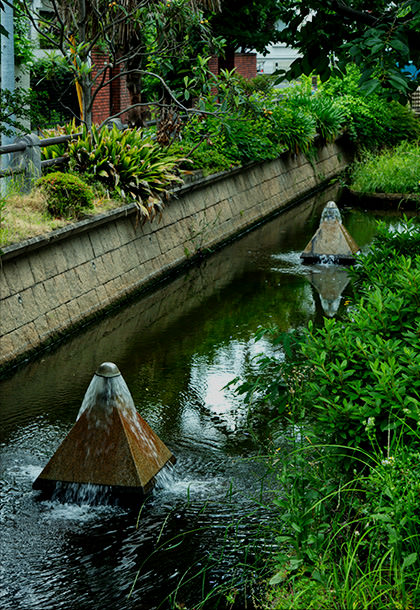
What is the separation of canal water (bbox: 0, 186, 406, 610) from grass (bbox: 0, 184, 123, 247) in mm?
1327

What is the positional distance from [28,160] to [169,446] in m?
5.58

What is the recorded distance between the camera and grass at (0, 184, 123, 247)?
999cm

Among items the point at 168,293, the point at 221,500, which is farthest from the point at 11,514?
the point at 168,293

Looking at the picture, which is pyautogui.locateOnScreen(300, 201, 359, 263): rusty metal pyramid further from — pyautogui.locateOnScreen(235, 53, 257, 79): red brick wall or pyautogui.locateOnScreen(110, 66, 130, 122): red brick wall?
pyautogui.locateOnScreen(235, 53, 257, 79): red brick wall

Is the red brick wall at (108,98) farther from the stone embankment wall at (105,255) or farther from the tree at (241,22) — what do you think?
the stone embankment wall at (105,255)

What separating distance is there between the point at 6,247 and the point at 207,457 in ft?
12.3

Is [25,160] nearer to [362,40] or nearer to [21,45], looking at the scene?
[362,40]

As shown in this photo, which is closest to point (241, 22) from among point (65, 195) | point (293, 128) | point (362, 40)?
point (293, 128)

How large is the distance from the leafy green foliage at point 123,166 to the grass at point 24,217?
945mm

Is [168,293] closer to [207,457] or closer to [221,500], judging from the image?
[207,457]

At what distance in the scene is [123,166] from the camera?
13.0 m

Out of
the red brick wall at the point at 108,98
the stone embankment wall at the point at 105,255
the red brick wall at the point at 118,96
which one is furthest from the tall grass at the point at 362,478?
the red brick wall at the point at 118,96

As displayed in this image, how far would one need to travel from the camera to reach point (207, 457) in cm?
707

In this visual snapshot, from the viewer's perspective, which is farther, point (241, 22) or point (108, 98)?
point (108, 98)
